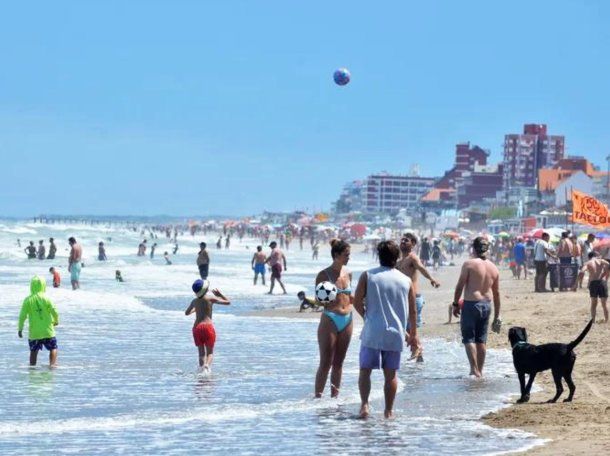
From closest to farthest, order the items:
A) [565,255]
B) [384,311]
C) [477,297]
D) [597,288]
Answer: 1. [384,311]
2. [477,297]
3. [597,288]
4. [565,255]

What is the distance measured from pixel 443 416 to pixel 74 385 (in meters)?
4.40

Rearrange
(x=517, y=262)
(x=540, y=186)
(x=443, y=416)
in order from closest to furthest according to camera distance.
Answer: (x=443, y=416)
(x=517, y=262)
(x=540, y=186)

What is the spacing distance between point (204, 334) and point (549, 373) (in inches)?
148

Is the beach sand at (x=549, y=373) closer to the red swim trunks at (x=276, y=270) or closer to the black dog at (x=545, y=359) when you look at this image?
the black dog at (x=545, y=359)

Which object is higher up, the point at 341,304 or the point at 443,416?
the point at 341,304

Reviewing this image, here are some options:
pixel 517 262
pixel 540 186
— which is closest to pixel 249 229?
pixel 540 186

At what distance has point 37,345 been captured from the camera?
1445 cm

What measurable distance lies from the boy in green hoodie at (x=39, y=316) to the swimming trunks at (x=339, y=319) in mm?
4444

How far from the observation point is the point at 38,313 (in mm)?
14188

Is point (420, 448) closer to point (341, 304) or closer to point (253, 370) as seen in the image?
point (341, 304)

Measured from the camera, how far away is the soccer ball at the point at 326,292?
1058 cm

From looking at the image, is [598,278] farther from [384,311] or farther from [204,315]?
[384,311]

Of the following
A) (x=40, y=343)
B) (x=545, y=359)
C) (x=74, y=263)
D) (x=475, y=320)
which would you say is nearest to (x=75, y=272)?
(x=74, y=263)

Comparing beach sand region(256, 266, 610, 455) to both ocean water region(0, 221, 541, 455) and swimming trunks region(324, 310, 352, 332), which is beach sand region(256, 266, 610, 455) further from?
swimming trunks region(324, 310, 352, 332)
